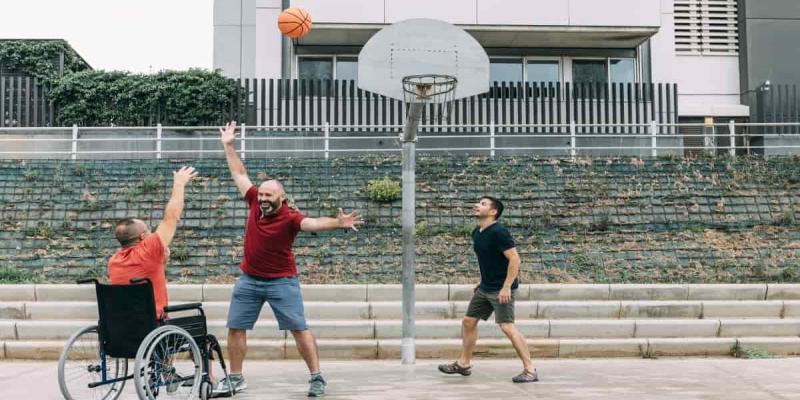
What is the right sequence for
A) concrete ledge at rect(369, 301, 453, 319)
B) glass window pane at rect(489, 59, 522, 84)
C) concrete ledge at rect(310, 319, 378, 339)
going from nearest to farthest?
concrete ledge at rect(310, 319, 378, 339) < concrete ledge at rect(369, 301, 453, 319) < glass window pane at rect(489, 59, 522, 84)

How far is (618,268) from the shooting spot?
11398 millimetres

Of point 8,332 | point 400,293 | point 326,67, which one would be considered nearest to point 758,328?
point 400,293

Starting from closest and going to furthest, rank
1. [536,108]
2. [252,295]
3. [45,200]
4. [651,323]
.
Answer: [252,295] < [651,323] < [45,200] < [536,108]

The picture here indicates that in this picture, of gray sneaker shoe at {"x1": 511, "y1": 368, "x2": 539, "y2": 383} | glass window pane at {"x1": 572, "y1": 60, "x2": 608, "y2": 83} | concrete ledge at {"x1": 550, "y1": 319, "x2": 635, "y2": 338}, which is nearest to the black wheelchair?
gray sneaker shoe at {"x1": 511, "y1": 368, "x2": 539, "y2": 383}

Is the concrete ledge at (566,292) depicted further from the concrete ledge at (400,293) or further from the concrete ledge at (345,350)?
the concrete ledge at (345,350)

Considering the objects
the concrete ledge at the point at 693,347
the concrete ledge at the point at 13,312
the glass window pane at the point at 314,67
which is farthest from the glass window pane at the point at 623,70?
the concrete ledge at the point at 13,312

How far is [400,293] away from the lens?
10.1 m

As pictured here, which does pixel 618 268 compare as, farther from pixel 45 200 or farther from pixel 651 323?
pixel 45 200

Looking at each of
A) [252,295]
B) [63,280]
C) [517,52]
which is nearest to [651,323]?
[252,295]

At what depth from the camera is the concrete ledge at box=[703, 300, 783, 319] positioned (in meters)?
9.86

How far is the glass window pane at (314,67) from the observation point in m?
19.5

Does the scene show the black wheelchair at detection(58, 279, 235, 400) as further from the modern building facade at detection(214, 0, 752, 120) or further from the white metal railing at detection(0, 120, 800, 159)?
the modern building facade at detection(214, 0, 752, 120)

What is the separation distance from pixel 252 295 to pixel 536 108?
42.2ft

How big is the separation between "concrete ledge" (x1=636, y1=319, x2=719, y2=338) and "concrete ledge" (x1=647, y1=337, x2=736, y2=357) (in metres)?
0.26
